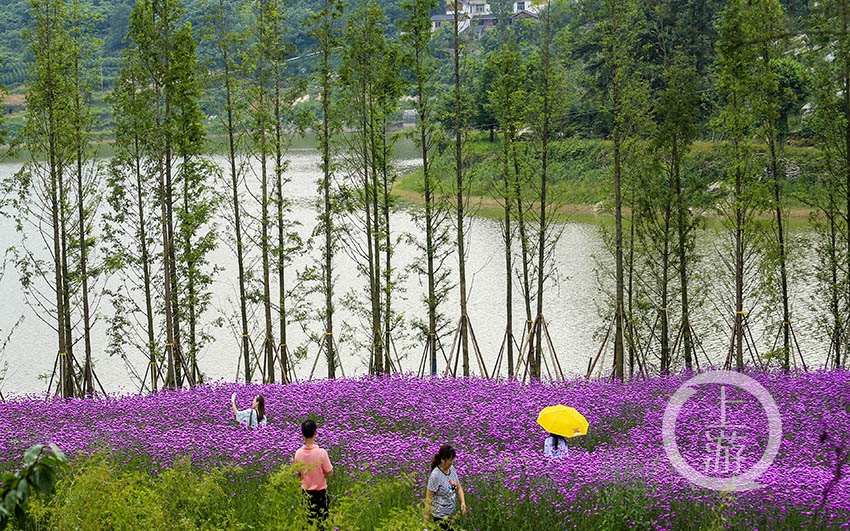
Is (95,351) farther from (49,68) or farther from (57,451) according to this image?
(57,451)

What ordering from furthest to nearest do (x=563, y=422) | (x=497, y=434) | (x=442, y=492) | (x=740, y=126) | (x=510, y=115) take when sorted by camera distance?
(x=510, y=115)
(x=740, y=126)
(x=497, y=434)
(x=563, y=422)
(x=442, y=492)

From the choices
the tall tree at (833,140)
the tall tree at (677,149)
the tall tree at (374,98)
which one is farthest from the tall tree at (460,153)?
the tall tree at (833,140)

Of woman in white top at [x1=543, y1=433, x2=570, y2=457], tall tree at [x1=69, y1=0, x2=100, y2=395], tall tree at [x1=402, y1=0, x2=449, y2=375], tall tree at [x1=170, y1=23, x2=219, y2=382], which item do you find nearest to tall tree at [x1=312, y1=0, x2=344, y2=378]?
tall tree at [x1=402, y1=0, x2=449, y2=375]

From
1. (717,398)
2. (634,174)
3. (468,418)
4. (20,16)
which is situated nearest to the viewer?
(468,418)

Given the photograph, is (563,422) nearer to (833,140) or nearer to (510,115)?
(510,115)

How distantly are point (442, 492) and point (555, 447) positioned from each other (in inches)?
138

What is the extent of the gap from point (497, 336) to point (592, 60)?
25.7 m

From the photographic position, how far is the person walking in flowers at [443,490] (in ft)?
A: 31.1

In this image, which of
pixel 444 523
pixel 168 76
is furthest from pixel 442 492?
pixel 168 76

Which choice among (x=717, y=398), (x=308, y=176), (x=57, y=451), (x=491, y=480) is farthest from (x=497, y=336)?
(x=308, y=176)

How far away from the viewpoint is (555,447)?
12.7 metres

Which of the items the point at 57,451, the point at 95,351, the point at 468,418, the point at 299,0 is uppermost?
the point at 299,0

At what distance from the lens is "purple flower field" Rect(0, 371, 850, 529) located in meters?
10.2

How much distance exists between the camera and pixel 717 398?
51.2 feet
